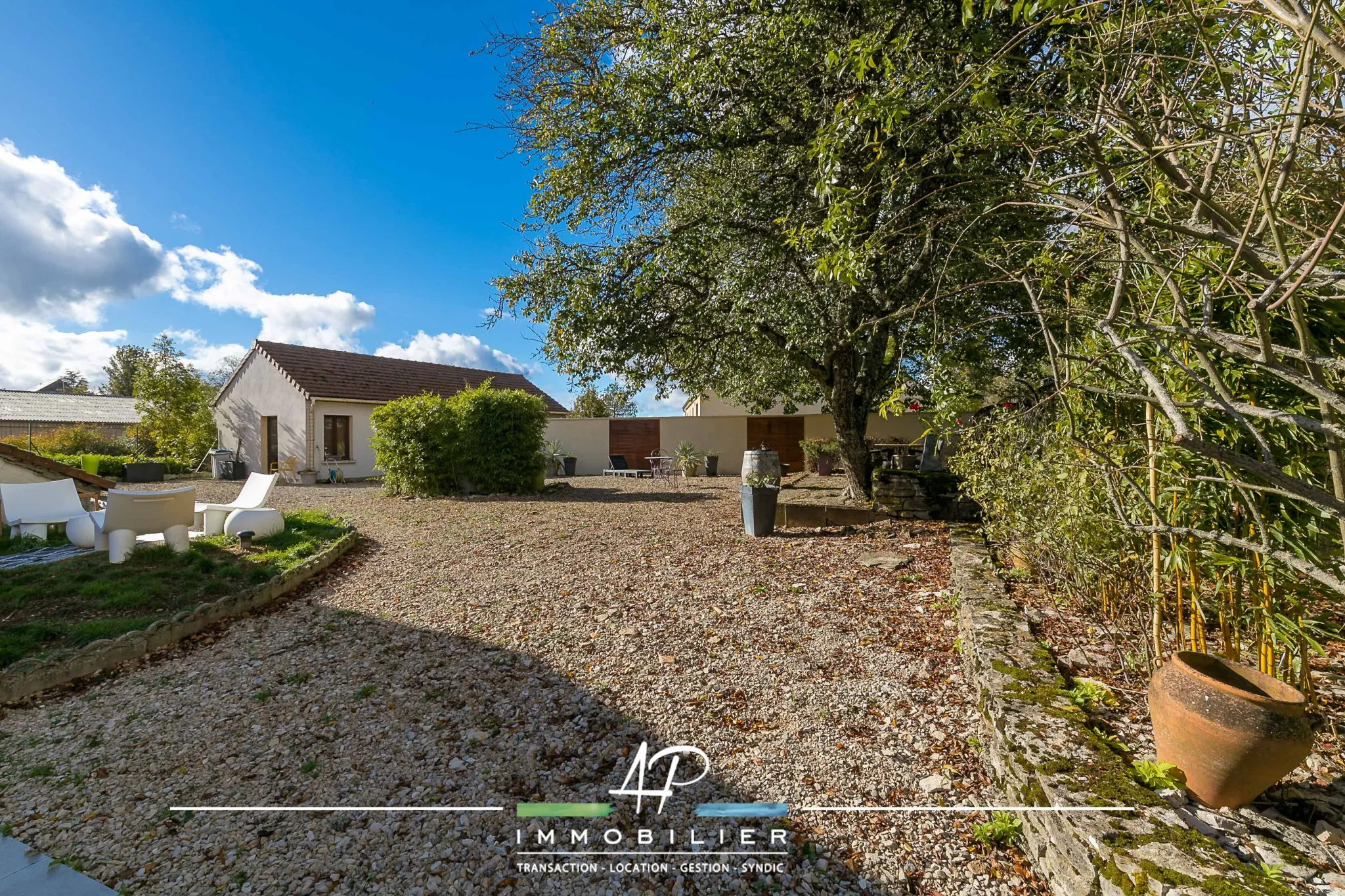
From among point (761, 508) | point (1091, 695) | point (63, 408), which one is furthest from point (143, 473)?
point (1091, 695)

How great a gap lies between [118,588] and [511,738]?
15.7 ft

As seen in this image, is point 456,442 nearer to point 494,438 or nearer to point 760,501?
point 494,438

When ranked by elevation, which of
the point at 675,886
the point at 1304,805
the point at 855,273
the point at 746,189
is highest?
the point at 746,189

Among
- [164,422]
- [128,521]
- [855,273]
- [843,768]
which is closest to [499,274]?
[128,521]

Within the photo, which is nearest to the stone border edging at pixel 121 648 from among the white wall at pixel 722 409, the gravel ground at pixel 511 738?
the gravel ground at pixel 511 738

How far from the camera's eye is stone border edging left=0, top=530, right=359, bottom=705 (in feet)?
11.5

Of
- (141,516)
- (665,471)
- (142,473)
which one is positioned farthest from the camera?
(142,473)

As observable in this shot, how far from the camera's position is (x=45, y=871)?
82.4 inches

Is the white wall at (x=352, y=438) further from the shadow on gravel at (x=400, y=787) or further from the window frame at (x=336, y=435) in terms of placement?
the shadow on gravel at (x=400, y=787)

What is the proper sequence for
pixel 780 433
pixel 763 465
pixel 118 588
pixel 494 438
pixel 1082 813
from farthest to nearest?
pixel 780 433 → pixel 494 438 → pixel 763 465 → pixel 118 588 → pixel 1082 813

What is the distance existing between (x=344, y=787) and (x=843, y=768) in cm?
222

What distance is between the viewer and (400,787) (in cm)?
256

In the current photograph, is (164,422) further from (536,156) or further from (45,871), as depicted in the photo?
(45,871)

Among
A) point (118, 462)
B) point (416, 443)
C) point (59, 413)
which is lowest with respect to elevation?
point (118, 462)
